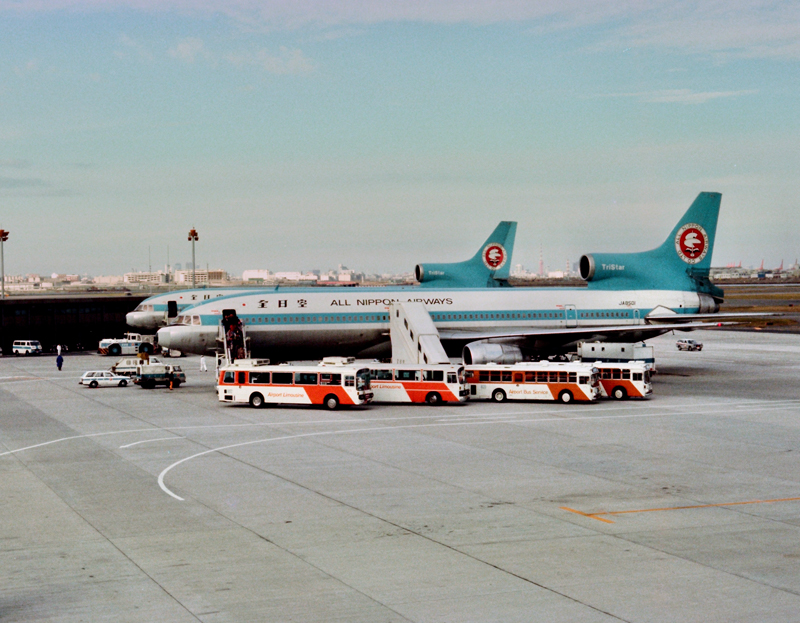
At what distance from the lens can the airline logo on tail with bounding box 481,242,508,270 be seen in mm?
101812

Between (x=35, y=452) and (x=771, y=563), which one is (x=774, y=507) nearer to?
(x=771, y=563)

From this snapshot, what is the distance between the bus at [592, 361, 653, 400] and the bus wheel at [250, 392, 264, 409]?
20.5m

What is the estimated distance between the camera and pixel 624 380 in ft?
176

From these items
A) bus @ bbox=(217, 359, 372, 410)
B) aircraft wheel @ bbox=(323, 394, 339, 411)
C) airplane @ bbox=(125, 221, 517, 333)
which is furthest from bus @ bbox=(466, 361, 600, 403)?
airplane @ bbox=(125, 221, 517, 333)

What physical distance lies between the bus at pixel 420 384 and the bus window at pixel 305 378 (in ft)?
13.2

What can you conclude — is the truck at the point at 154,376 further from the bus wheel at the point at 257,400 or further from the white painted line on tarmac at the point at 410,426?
the white painted line on tarmac at the point at 410,426

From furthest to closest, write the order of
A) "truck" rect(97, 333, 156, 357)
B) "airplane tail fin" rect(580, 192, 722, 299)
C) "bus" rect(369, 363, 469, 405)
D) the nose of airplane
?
1. "truck" rect(97, 333, 156, 357)
2. "airplane tail fin" rect(580, 192, 722, 299)
3. the nose of airplane
4. "bus" rect(369, 363, 469, 405)

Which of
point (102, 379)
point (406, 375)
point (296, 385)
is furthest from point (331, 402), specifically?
point (102, 379)

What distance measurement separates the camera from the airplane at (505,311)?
199ft

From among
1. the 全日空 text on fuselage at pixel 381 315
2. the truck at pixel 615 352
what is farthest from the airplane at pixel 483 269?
the truck at pixel 615 352

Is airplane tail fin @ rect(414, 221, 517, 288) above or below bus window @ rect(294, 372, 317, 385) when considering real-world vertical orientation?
above

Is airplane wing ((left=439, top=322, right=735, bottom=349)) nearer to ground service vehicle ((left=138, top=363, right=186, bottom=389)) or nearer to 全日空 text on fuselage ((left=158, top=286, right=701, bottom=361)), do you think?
全日空 text on fuselage ((left=158, top=286, right=701, bottom=361))

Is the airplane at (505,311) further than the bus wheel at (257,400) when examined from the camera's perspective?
Yes

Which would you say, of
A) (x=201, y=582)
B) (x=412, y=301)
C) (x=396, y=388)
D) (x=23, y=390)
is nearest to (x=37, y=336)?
(x=23, y=390)
